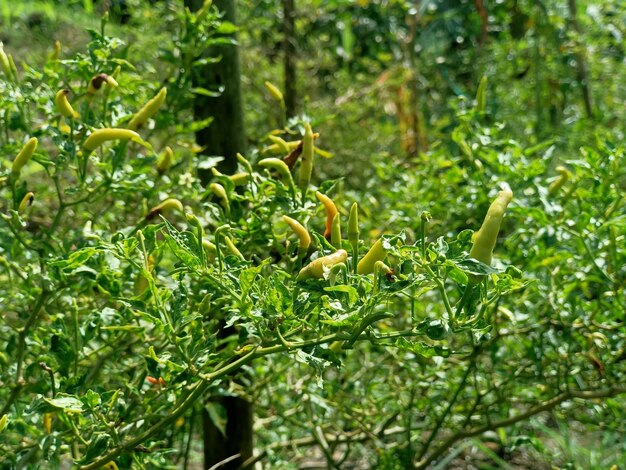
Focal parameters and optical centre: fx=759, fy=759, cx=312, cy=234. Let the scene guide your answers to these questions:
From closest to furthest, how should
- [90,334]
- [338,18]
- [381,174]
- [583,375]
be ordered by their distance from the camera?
[90,334] → [583,375] → [381,174] → [338,18]

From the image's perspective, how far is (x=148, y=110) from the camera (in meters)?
1.27

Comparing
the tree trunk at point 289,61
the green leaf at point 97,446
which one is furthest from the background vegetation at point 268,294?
the tree trunk at point 289,61

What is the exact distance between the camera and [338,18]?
13.6ft

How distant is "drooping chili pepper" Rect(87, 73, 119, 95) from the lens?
122cm

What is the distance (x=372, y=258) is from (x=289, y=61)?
102 inches

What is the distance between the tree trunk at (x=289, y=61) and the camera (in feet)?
10.5

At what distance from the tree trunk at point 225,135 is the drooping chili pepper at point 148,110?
0.35 metres

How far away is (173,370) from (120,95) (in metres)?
0.76

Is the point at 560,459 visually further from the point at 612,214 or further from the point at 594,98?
the point at 594,98

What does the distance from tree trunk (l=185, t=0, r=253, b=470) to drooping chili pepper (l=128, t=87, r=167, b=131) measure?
1.16 feet

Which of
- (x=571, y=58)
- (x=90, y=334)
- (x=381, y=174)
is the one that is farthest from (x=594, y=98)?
(x=90, y=334)

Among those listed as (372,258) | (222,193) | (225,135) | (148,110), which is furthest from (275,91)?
(372,258)

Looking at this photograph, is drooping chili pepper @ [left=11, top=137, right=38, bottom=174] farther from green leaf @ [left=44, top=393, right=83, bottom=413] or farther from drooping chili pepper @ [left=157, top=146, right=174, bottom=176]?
green leaf @ [left=44, top=393, right=83, bottom=413]

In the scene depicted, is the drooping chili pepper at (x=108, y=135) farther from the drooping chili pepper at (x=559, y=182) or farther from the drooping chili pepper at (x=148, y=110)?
the drooping chili pepper at (x=559, y=182)
